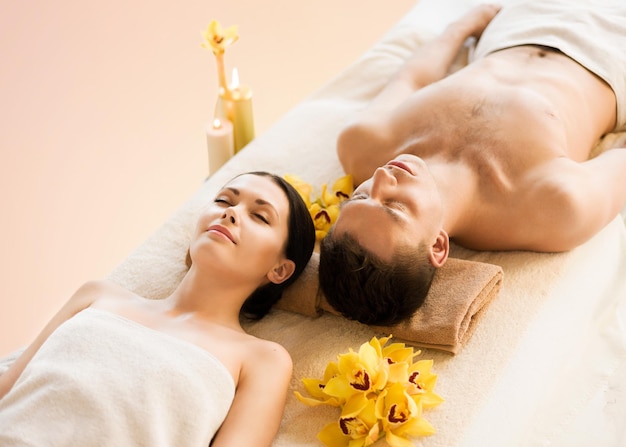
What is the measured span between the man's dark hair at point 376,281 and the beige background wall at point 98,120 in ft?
4.28

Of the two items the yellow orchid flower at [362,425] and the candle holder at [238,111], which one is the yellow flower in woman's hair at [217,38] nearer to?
the candle holder at [238,111]

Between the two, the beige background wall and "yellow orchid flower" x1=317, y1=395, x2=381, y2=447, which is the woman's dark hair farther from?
the beige background wall

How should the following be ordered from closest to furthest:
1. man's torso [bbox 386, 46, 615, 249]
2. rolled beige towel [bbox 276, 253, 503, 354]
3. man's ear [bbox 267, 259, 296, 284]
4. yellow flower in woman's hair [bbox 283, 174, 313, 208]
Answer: rolled beige towel [bbox 276, 253, 503, 354] < man's ear [bbox 267, 259, 296, 284] < man's torso [bbox 386, 46, 615, 249] < yellow flower in woman's hair [bbox 283, 174, 313, 208]

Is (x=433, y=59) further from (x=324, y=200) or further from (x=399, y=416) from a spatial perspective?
(x=399, y=416)

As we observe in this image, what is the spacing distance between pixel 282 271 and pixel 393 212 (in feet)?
0.93

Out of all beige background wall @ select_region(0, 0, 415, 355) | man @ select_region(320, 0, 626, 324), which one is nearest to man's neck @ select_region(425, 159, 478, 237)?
man @ select_region(320, 0, 626, 324)

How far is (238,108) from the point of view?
7.61 ft

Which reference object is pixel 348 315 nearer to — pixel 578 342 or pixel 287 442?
pixel 287 442

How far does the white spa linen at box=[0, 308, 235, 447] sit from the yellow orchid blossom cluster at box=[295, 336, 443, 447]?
0.20m

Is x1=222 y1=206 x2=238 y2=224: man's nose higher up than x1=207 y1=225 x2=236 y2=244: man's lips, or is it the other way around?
x1=222 y1=206 x2=238 y2=224: man's nose

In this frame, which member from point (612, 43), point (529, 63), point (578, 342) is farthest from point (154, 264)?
point (612, 43)

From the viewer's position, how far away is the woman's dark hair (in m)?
1.68

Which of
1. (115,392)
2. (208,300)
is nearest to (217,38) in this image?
(208,300)

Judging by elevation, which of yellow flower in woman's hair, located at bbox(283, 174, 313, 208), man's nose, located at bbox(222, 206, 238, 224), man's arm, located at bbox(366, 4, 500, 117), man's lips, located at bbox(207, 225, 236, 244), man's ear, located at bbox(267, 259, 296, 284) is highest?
man's arm, located at bbox(366, 4, 500, 117)
